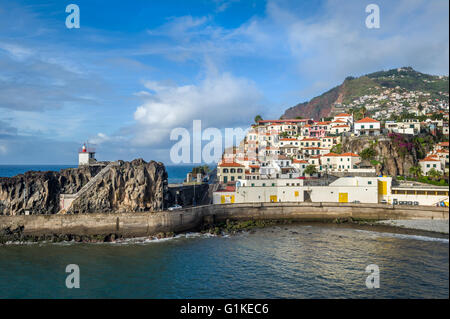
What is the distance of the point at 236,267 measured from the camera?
81.1 feet

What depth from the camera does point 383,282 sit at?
21.2 m

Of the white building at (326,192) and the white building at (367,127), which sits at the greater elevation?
the white building at (367,127)

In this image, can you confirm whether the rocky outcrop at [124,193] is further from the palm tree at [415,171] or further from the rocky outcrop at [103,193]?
the palm tree at [415,171]

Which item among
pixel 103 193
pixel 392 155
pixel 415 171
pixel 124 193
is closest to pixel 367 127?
pixel 392 155

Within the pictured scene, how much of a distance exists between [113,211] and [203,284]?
21.9m

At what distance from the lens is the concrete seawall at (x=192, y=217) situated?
35812mm

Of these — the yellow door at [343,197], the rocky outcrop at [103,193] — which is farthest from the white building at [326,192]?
the rocky outcrop at [103,193]

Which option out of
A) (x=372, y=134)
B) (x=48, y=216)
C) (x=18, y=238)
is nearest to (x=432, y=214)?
(x=372, y=134)

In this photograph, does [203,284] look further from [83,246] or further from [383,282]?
[83,246]

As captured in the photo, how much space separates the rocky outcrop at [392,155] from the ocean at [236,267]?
26082 mm

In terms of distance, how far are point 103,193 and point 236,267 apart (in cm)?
2272

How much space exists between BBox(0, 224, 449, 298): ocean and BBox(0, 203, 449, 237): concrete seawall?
261cm
